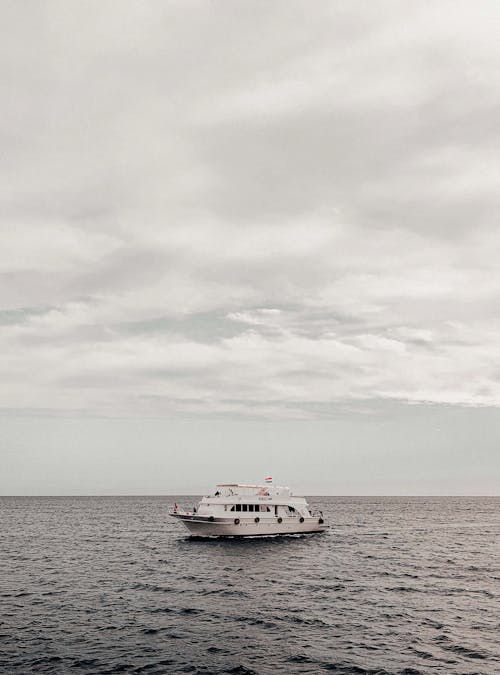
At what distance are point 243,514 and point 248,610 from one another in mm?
35453

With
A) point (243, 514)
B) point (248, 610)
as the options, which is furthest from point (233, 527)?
point (248, 610)

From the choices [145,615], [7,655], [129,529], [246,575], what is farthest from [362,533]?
[7,655]

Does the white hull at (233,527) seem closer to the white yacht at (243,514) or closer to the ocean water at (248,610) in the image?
the white yacht at (243,514)

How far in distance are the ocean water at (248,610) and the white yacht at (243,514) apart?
3.30 metres

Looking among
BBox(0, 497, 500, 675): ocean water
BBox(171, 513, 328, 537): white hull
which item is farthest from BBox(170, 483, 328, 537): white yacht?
BBox(0, 497, 500, 675): ocean water

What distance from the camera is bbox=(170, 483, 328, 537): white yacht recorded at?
2685 inches

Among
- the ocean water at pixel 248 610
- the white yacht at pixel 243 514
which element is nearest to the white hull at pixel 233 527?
the white yacht at pixel 243 514

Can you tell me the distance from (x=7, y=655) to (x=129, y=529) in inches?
2947

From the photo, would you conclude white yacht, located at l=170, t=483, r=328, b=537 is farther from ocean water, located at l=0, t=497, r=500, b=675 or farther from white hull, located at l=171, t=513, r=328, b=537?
ocean water, located at l=0, t=497, r=500, b=675

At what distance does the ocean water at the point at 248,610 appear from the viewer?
24547 mm

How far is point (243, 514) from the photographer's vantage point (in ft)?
226

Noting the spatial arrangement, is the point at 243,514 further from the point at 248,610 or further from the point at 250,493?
the point at 248,610

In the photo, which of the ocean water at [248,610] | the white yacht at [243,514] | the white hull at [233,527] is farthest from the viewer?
the white yacht at [243,514]

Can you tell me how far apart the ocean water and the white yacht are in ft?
10.8
